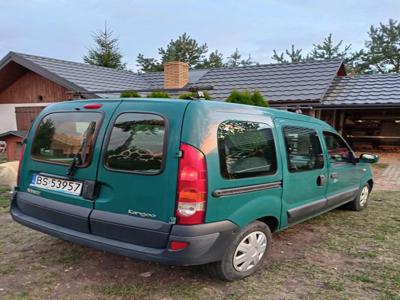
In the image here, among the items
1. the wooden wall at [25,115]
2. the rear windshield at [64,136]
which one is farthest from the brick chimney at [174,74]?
the rear windshield at [64,136]

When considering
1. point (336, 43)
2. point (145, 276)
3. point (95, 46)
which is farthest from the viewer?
point (336, 43)

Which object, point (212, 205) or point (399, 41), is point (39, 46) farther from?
point (399, 41)

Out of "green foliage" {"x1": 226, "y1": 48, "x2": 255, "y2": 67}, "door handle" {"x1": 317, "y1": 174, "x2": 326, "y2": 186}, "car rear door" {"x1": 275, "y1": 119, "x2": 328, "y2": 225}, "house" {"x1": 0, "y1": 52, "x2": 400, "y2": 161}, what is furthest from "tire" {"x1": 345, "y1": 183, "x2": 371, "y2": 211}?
"green foliage" {"x1": 226, "y1": 48, "x2": 255, "y2": 67}

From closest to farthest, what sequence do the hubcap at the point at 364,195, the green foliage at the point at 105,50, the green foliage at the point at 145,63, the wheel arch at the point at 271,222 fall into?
1. the wheel arch at the point at 271,222
2. the hubcap at the point at 364,195
3. the green foliage at the point at 105,50
4. the green foliage at the point at 145,63

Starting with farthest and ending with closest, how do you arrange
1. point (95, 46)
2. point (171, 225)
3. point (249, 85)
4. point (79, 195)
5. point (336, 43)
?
point (336, 43) → point (95, 46) → point (249, 85) → point (79, 195) → point (171, 225)

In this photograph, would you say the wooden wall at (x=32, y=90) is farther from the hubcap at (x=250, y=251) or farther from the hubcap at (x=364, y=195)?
the hubcap at (x=250, y=251)

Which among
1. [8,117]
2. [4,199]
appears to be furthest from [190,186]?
[8,117]

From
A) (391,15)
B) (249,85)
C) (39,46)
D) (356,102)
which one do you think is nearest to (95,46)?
(39,46)

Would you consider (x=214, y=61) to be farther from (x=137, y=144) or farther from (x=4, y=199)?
(x=137, y=144)

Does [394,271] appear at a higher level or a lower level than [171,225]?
lower

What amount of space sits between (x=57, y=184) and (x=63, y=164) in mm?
198

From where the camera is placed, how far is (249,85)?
1427cm

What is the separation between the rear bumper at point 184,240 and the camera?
2494 millimetres

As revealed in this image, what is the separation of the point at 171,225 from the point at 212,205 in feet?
1.16
